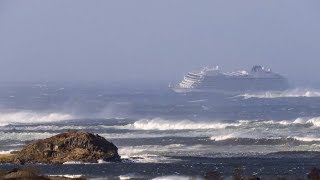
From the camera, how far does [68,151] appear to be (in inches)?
2395

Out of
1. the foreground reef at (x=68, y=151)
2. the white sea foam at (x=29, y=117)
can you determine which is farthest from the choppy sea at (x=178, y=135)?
the foreground reef at (x=68, y=151)

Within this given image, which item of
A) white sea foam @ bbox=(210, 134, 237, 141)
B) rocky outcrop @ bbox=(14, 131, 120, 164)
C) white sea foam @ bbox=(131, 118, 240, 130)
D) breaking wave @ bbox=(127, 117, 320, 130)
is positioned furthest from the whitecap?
rocky outcrop @ bbox=(14, 131, 120, 164)

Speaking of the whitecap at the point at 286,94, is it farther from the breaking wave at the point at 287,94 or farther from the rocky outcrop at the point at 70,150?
the rocky outcrop at the point at 70,150

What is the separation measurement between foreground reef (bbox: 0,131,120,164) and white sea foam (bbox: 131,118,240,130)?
1201 inches

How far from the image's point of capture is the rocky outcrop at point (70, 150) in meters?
59.7

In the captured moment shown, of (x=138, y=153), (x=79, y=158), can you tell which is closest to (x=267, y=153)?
(x=138, y=153)

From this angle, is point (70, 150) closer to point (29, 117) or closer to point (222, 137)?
point (222, 137)

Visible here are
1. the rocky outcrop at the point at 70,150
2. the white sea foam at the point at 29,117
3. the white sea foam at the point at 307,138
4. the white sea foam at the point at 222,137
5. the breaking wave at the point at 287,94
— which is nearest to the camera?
the rocky outcrop at the point at 70,150

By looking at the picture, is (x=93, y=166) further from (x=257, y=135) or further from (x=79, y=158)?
(x=257, y=135)

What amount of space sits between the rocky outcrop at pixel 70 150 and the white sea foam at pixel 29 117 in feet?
142

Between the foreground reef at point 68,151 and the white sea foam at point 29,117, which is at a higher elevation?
the white sea foam at point 29,117

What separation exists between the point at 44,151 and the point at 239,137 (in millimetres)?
20482

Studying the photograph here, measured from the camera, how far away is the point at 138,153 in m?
65.1

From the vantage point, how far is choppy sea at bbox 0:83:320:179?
181 ft
